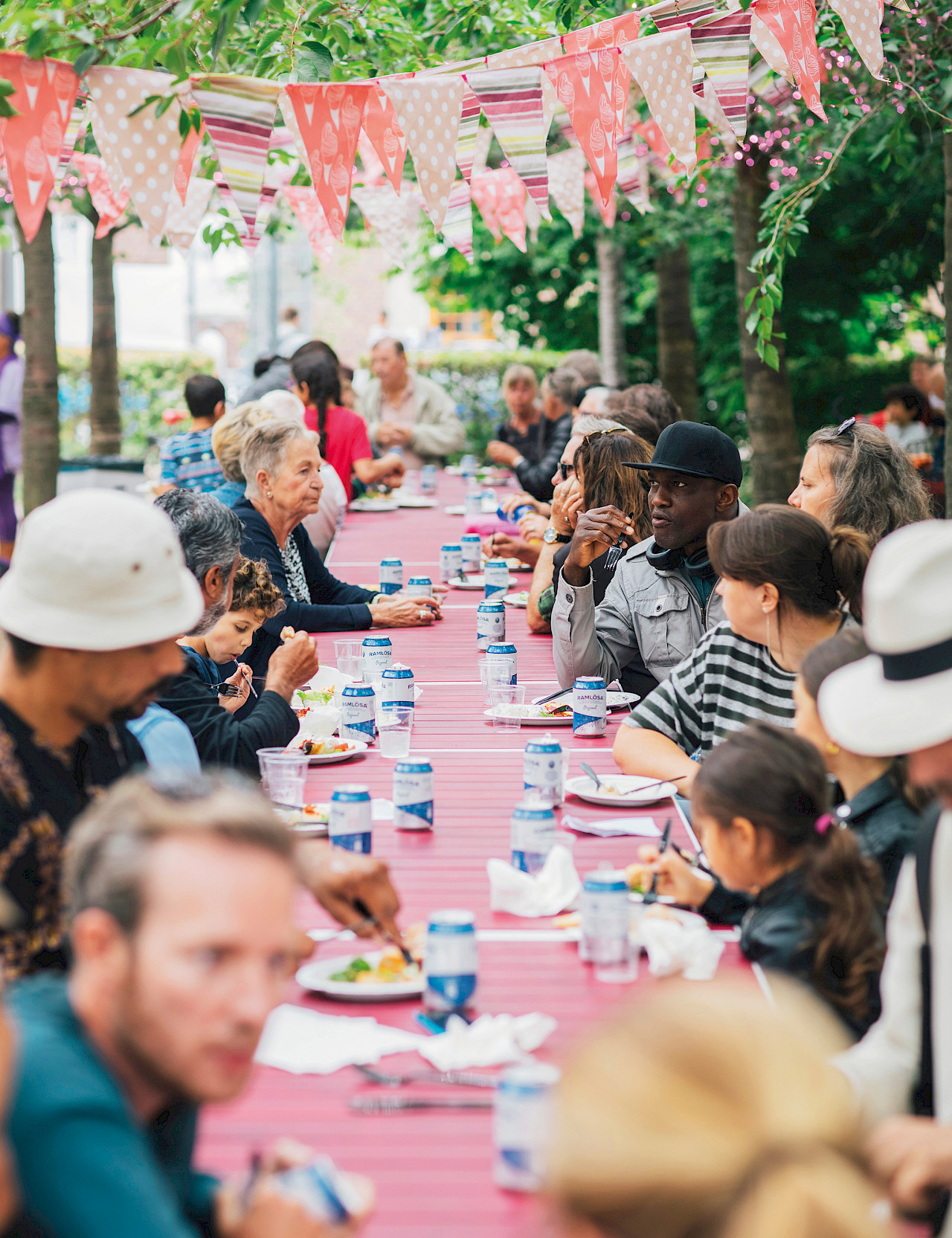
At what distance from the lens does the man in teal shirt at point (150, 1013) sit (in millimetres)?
1289

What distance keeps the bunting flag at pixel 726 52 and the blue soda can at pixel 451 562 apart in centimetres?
251

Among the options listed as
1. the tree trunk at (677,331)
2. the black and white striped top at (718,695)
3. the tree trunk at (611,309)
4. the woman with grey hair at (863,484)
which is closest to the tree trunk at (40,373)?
the tree trunk at (677,331)

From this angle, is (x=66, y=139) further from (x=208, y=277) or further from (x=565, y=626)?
(x=208, y=277)

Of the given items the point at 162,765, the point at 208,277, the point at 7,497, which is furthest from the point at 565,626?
the point at 208,277

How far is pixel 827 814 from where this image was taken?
97.2 inches

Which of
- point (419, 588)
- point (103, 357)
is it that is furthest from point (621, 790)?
point (103, 357)

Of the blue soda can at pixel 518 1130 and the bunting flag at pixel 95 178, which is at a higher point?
the bunting flag at pixel 95 178

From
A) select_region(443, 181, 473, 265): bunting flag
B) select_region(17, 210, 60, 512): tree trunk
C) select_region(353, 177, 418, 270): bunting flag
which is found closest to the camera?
select_region(443, 181, 473, 265): bunting flag

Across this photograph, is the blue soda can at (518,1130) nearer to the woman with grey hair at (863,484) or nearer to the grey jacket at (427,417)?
the woman with grey hair at (863,484)

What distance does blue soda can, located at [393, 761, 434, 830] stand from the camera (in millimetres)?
3127

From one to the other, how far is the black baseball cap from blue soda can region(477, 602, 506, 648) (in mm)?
948

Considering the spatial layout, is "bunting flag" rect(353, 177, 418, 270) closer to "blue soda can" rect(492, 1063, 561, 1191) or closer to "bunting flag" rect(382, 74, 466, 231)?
"bunting flag" rect(382, 74, 466, 231)

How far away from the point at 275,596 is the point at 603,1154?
3.34 m

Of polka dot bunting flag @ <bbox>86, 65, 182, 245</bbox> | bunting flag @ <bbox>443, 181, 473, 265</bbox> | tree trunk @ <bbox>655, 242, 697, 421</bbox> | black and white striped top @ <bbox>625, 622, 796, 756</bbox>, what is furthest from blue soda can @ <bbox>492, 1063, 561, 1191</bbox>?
tree trunk @ <bbox>655, 242, 697, 421</bbox>
